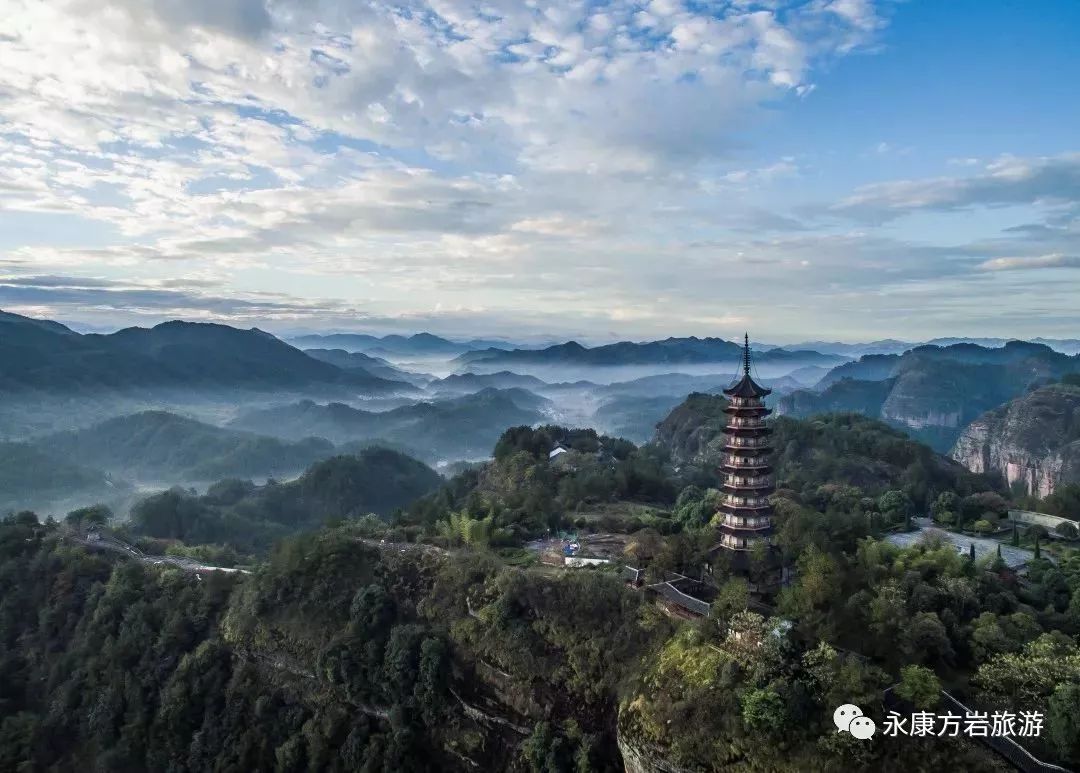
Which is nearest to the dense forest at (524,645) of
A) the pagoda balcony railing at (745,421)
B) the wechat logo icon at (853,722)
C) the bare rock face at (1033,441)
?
the wechat logo icon at (853,722)

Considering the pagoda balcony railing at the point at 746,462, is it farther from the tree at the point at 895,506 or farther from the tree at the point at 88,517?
the tree at the point at 88,517

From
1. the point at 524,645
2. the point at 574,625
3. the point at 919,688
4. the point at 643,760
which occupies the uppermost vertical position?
the point at 919,688

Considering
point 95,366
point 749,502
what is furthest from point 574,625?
point 95,366

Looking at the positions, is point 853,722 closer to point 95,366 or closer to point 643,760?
point 643,760

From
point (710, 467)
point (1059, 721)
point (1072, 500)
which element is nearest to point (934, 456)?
point (710, 467)

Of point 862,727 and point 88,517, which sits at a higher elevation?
point 862,727

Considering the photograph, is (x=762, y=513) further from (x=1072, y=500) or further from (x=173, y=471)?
(x=173, y=471)
